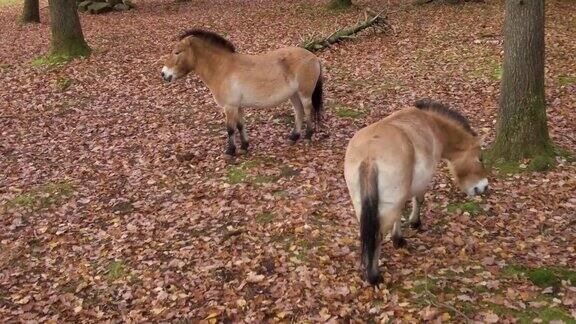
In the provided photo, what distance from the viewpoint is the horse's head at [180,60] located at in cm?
943

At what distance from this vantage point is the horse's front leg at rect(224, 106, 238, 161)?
31.4 feet

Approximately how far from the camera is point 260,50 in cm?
1698

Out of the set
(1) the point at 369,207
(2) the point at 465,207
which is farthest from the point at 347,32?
(1) the point at 369,207

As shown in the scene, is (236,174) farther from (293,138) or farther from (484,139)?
(484,139)

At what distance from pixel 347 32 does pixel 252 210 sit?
10.8m

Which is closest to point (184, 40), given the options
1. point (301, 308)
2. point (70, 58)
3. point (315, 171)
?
point (315, 171)

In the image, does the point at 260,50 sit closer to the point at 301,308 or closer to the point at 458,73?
the point at 458,73

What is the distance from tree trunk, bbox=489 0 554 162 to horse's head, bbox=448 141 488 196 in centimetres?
205

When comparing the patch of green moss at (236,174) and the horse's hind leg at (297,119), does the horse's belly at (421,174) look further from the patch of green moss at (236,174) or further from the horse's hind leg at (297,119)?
the horse's hind leg at (297,119)

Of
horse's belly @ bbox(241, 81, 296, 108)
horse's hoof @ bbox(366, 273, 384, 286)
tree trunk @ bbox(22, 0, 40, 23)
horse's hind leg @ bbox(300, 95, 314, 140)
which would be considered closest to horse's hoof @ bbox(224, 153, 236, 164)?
horse's belly @ bbox(241, 81, 296, 108)

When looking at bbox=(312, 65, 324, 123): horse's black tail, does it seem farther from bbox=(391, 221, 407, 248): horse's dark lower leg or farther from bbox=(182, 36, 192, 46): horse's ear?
bbox=(391, 221, 407, 248): horse's dark lower leg

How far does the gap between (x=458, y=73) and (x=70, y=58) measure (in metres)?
11.6

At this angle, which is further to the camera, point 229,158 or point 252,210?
point 229,158

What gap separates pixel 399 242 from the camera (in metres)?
6.54
